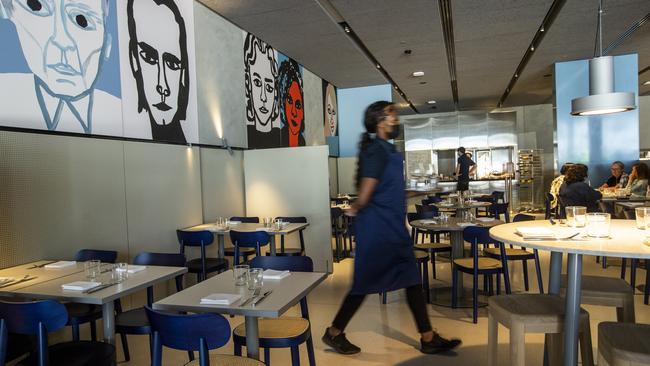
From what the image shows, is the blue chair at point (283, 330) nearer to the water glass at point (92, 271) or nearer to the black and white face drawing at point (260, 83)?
the water glass at point (92, 271)

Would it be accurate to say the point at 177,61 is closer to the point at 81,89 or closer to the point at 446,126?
the point at 81,89

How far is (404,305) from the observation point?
3.93m

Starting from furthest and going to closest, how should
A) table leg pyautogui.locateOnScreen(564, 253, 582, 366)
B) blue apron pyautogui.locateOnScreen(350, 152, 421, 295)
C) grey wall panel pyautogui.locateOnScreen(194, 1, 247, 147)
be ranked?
grey wall panel pyautogui.locateOnScreen(194, 1, 247, 147), blue apron pyautogui.locateOnScreen(350, 152, 421, 295), table leg pyautogui.locateOnScreen(564, 253, 582, 366)

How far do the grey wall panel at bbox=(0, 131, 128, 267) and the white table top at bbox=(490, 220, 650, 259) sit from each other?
2893 mm

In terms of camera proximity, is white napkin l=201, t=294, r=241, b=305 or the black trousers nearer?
white napkin l=201, t=294, r=241, b=305

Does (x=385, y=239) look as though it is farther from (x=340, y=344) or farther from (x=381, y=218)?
(x=340, y=344)

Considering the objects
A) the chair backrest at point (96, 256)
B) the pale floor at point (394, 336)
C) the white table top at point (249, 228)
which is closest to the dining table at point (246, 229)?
the white table top at point (249, 228)

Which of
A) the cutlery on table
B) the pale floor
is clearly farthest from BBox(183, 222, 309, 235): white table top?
the cutlery on table

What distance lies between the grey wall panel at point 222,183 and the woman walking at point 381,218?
2761mm

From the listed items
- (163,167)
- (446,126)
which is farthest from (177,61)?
(446,126)

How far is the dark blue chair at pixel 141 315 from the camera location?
2.35m

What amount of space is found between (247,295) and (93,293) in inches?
30.3

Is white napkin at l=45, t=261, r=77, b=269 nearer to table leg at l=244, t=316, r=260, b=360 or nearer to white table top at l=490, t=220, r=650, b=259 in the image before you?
table leg at l=244, t=316, r=260, b=360

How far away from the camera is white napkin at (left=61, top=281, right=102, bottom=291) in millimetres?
2072
